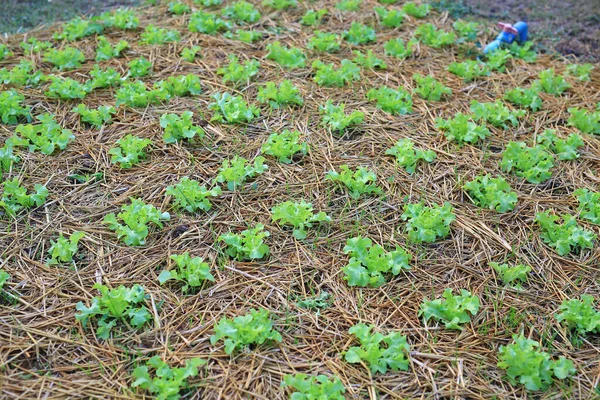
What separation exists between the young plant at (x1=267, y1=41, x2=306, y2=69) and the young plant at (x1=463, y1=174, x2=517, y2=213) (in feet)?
5.66

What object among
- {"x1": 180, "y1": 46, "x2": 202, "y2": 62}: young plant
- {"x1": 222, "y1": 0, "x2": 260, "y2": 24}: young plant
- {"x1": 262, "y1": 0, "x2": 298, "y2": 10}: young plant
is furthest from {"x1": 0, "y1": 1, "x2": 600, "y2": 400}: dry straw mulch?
{"x1": 262, "y1": 0, "x2": 298, "y2": 10}: young plant

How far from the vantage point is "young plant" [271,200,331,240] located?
3137 mm

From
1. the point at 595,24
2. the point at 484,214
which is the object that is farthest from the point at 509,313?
the point at 595,24

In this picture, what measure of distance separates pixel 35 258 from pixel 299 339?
139 centimetres

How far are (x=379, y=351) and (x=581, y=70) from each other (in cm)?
320

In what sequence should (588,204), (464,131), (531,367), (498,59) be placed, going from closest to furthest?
(531,367) < (588,204) < (464,131) < (498,59)

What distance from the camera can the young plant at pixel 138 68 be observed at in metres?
4.29

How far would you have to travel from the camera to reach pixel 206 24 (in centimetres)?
490

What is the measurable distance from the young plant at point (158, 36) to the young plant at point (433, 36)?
6.53ft

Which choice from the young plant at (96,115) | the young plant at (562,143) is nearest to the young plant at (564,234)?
the young plant at (562,143)

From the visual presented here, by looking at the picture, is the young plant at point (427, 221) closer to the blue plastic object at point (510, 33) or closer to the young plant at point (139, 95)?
the young plant at point (139, 95)

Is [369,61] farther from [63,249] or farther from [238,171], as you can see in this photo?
[63,249]

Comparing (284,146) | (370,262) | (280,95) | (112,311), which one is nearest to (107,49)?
(280,95)

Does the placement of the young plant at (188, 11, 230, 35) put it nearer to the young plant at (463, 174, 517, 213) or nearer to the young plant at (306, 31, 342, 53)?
the young plant at (306, 31, 342, 53)
